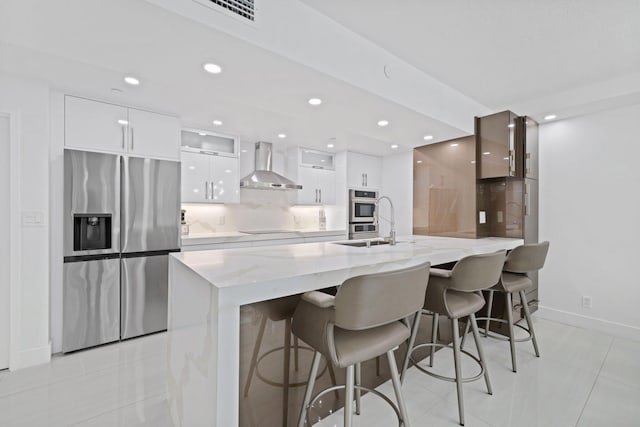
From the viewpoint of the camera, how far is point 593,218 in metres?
3.09

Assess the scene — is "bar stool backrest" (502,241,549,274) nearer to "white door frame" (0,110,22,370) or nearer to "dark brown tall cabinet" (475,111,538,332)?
"dark brown tall cabinet" (475,111,538,332)

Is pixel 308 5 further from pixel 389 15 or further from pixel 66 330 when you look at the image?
pixel 66 330

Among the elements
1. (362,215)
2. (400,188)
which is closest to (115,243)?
(362,215)

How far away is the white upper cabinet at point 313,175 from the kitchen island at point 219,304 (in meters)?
2.87

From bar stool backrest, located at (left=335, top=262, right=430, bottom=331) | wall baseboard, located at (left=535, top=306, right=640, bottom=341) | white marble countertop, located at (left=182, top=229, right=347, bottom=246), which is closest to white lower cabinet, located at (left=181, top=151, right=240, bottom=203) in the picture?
white marble countertop, located at (left=182, top=229, right=347, bottom=246)

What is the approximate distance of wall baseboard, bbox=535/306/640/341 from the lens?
2854mm

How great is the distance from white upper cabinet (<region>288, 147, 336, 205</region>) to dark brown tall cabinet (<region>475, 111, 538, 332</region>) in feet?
7.64

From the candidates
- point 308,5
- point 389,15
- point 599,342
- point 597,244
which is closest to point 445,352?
point 599,342

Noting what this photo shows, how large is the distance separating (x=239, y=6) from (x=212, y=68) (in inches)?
18.0

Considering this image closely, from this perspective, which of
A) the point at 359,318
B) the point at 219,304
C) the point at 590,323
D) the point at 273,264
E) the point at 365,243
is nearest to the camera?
the point at 219,304

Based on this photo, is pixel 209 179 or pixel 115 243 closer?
pixel 115 243

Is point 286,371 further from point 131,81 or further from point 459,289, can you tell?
point 131,81

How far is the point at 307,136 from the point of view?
404 cm

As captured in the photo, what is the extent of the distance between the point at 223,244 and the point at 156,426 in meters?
2.10
